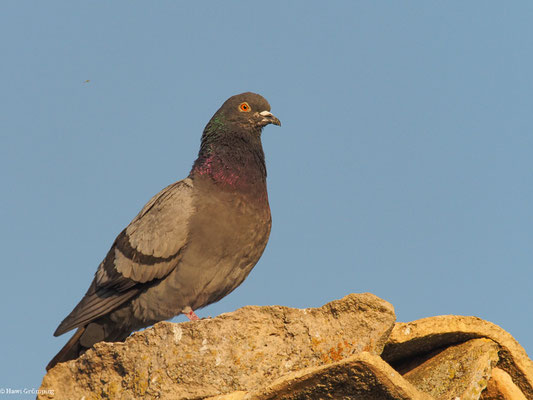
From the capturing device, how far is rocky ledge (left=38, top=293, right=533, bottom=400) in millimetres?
4809

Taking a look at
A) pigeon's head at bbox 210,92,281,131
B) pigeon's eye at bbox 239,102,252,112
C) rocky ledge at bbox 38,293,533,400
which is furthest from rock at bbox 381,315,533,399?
pigeon's eye at bbox 239,102,252,112

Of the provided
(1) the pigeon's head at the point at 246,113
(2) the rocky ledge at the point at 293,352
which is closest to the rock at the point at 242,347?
(2) the rocky ledge at the point at 293,352

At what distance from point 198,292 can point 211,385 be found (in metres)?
2.57

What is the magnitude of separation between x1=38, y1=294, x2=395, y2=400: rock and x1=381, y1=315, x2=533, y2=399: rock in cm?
36

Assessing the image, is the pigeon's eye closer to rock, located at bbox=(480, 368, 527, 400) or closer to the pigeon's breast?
the pigeon's breast

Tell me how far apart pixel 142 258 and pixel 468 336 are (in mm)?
3537

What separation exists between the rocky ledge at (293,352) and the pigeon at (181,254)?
2.01m

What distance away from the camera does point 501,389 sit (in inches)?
195

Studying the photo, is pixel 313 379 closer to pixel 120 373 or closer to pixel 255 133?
pixel 120 373

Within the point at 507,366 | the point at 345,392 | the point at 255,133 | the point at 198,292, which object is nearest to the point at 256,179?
the point at 255,133

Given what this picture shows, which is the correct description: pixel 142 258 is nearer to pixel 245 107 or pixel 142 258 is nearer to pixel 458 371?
pixel 245 107

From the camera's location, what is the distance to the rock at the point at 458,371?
15.3 feet

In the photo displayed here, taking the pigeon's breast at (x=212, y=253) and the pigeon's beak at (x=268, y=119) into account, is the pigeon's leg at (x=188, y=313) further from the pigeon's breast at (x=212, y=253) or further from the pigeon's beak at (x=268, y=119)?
the pigeon's beak at (x=268, y=119)

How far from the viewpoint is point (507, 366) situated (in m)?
5.18
